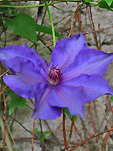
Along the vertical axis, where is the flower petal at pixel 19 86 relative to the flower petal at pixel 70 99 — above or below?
above

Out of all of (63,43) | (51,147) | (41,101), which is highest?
(63,43)

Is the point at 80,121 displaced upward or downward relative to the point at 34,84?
downward

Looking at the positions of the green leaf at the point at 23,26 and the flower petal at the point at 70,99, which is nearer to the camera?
the flower petal at the point at 70,99

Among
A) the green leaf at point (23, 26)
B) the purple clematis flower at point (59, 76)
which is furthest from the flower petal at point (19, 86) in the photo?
the green leaf at point (23, 26)

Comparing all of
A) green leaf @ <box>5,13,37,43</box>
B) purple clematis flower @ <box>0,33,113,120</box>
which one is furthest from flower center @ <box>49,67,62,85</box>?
green leaf @ <box>5,13,37,43</box>

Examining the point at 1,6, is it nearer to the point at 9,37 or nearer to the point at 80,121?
the point at 9,37

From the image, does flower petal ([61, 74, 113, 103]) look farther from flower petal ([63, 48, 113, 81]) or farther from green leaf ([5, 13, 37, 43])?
→ green leaf ([5, 13, 37, 43])

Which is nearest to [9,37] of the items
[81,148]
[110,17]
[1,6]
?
[1,6]

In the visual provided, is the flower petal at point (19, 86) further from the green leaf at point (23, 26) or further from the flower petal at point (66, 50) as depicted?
the green leaf at point (23, 26)
